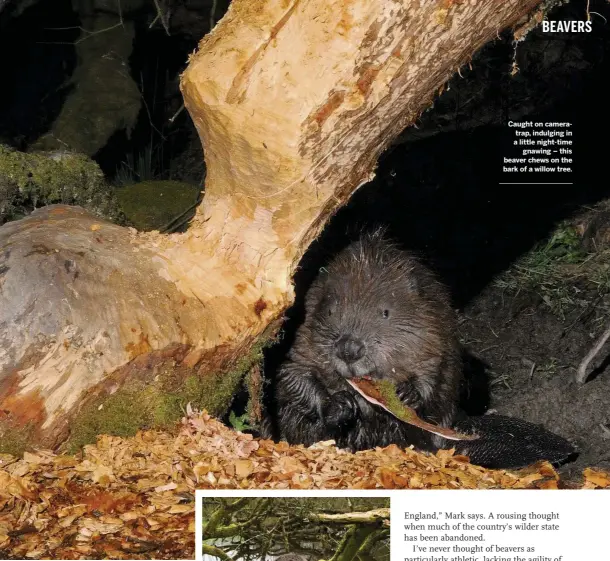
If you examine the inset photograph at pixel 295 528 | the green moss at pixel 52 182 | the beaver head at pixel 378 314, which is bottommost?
the inset photograph at pixel 295 528

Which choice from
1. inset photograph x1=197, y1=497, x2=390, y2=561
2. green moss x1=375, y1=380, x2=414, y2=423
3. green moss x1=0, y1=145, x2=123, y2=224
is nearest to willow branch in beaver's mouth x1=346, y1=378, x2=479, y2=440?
green moss x1=375, y1=380, x2=414, y2=423

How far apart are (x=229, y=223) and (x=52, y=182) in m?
1.30

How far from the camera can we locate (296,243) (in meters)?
3.60

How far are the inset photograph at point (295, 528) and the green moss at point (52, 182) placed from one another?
2.21 meters

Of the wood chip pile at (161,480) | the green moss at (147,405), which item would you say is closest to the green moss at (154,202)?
the green moss at (147,405)

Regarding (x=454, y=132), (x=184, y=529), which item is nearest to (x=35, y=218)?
(x=184, y=529)

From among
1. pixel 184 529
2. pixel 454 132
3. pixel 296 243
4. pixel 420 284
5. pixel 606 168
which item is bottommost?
pixel 184 529

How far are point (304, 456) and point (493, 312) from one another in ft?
11.7

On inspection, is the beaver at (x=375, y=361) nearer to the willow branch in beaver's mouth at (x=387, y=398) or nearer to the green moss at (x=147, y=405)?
the willow branch in beaver's mouth at (x=387, y=398)

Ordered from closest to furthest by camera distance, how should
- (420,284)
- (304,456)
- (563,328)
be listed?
(304,456)
(420,284)
(563,328)

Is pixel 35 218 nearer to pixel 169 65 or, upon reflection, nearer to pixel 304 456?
pixel 304 456

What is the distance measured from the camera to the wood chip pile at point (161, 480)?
110 inches

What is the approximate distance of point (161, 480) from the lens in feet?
9.80

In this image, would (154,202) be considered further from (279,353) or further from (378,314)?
(378,314)
